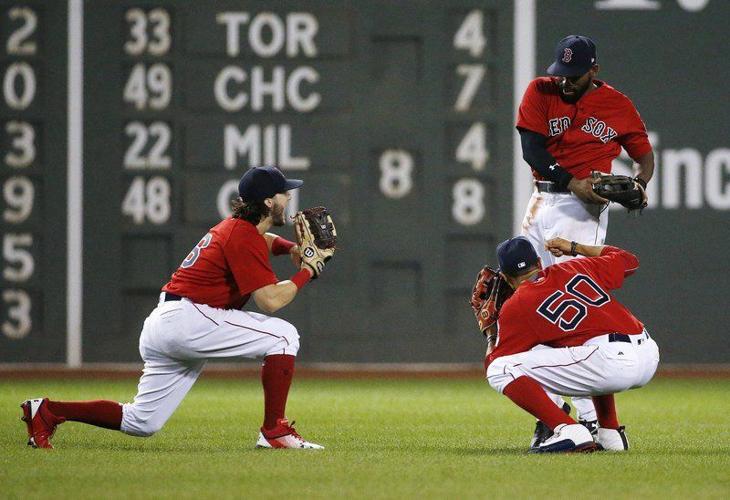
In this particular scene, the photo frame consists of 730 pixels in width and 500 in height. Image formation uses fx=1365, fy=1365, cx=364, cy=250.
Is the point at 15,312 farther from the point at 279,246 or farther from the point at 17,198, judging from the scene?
the point at 279,246

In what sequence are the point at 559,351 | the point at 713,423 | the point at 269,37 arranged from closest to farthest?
the point at 559,351 → the point at 713,423 → the point at 269,37

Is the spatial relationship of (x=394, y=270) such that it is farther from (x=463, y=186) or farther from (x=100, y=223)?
(x=100, y=223)

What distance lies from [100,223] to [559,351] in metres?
6.01

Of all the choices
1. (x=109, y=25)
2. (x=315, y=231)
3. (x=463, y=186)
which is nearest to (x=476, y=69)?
(x=463, y=186)

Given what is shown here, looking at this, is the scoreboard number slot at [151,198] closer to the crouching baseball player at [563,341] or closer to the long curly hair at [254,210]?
the long curly hair at [254,210]

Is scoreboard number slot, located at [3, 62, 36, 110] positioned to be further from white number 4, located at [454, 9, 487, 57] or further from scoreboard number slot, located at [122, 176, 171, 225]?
white number 4, located at [454, 9, 487, 57]

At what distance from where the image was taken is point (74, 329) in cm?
1102

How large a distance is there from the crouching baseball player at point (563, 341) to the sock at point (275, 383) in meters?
0.89

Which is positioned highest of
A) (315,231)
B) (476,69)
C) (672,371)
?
(476,69)

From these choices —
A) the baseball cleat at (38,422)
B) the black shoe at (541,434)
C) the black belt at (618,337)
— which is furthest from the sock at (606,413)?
the baseball cleat at (38,422)

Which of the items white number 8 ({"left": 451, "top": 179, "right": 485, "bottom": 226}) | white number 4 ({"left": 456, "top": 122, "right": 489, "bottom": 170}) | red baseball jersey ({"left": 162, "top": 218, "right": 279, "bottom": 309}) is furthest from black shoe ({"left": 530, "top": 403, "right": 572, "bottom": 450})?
white number 4 ({"left": 456, "top": 122, "right": 489, "bottom": 170})

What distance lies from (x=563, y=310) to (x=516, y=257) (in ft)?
1.01

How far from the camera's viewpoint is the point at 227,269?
6.11 meters

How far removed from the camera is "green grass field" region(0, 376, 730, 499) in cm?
467
